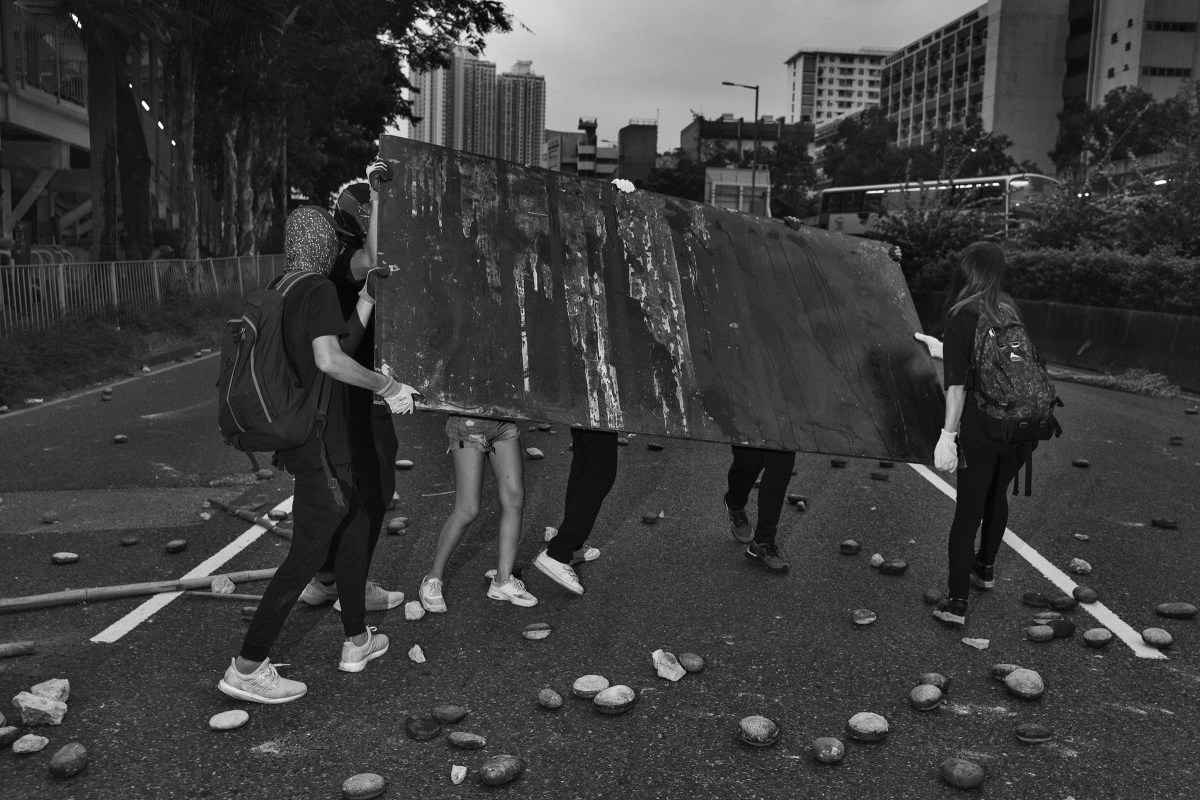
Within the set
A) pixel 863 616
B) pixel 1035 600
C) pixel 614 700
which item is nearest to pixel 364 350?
pixel 614 700

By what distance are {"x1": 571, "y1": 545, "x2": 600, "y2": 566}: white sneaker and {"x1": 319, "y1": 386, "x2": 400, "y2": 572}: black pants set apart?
147 centimetres

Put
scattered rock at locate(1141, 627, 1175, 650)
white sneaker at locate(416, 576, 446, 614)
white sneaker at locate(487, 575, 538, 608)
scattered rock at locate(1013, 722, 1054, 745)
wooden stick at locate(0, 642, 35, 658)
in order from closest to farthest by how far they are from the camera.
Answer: scattered rock at locate(1013, 722, 1054, 745) → wooden stick at locate(0, 642, 35, 658) → scattered rock at locate(1141, 627, 1175, 650) → white sneaker at locate(416, 576, 446, 614) → white sneaker at locate(487, 575, 538, 608)

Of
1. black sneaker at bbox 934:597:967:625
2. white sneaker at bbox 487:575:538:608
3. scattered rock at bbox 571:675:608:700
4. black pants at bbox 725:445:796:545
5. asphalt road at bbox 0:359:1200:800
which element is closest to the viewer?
asphalt road at bbox 0:359:1200:800

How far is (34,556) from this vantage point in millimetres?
6227

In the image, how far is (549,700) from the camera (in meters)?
4.22

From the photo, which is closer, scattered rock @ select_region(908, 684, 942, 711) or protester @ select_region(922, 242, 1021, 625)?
scattered rock @ select_region(908, 684, 942, 711)

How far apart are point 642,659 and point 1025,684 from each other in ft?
5.08

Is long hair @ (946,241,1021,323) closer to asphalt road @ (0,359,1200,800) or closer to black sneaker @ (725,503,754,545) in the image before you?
asphalt road @ (0,359,1200,800)

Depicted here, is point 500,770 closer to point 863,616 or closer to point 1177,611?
point 863,616

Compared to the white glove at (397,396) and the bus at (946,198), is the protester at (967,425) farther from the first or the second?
the bus at (946,198)

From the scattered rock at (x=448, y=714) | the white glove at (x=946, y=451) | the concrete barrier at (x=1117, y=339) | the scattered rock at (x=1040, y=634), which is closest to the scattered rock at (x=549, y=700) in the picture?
the scattered rock at (x=448, y=714)

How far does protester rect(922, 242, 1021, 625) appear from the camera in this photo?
5.15 metres

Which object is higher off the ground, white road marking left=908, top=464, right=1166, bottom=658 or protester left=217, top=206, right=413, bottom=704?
protester left=217, top=206, right=413, bottom=704

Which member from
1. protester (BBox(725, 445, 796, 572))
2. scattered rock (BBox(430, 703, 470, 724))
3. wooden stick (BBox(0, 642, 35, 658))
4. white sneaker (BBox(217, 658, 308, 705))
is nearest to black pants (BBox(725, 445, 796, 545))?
protester (BBox(725, 445, 796, 572))
